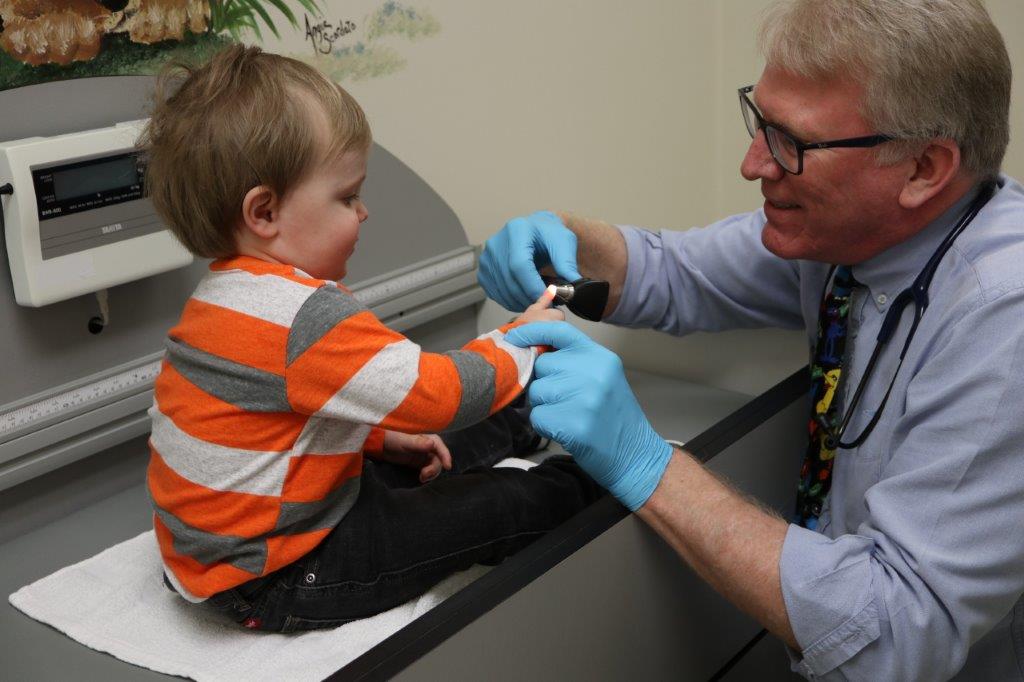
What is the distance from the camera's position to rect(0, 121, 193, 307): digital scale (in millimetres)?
1361

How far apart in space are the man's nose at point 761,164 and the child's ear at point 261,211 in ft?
1.98

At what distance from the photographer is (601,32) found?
6.93ft

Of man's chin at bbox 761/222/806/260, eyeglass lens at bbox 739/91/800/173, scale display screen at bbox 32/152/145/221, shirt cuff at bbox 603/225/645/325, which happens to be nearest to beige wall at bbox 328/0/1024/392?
shirt cuff at bbox 603/225/645/325

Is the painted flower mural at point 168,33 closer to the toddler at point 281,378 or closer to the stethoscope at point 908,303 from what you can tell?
the toddler at point 281,378

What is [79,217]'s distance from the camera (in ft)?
4.67

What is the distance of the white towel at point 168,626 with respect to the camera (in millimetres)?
1223

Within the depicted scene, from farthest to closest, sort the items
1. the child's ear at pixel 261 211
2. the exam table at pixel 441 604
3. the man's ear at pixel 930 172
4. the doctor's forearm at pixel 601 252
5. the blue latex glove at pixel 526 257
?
the doctor's forearm at pixel 601 252 → the blue latex glove at pixel 526 257 → the man's ear at pixel 930 172 → the child's ear at pixel 261 211 → the exam table at pixel 441 604

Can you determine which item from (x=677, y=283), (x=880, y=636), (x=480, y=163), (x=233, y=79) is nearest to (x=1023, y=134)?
(x=677, y=283)

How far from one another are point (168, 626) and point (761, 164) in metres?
0.95

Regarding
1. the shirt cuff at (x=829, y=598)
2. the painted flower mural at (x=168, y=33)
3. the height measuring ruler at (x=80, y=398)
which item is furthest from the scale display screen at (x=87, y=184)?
the shirt cuff at (x=829, y=598)

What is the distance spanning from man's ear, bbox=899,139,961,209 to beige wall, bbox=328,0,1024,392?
2.12 ft

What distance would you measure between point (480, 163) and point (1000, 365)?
106 centimetres

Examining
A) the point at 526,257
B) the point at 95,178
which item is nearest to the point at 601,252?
the point at 526,257

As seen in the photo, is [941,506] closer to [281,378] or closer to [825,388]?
[825,388]
